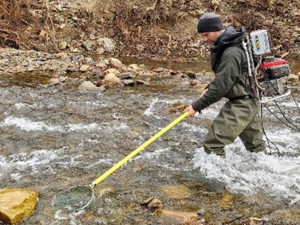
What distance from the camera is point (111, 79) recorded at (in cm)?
1016

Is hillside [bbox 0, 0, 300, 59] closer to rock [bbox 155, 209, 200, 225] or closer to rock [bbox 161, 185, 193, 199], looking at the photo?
rock [bbox 161, 185, 193, 199]

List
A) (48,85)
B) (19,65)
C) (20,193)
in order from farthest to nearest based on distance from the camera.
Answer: (19,65), (48,85), (20,193)

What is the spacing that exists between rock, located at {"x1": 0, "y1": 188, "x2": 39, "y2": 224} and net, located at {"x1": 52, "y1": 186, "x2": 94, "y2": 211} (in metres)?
0.27

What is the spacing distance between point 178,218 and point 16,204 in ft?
5.84

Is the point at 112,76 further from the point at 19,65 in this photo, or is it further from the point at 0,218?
the point at 0,218

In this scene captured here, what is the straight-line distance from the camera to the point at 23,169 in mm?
5516

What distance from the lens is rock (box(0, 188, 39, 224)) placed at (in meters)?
4.17

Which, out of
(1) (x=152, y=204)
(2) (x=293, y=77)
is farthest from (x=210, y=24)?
(2) (x=293, y=77)

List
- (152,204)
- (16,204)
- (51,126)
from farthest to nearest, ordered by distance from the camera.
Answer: (51,126), (152,204), (16,204)

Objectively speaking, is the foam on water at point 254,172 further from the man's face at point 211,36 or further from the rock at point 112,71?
the rock at point 112,71

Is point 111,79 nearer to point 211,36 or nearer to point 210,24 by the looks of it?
point 211,36

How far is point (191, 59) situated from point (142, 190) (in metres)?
10.0

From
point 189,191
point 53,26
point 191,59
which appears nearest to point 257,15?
point 191,59

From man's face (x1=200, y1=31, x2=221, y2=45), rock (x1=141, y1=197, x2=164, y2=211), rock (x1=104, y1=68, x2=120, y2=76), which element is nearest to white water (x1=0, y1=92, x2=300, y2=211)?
rock (x1=141, y1=197, x2=164, y2=211)
